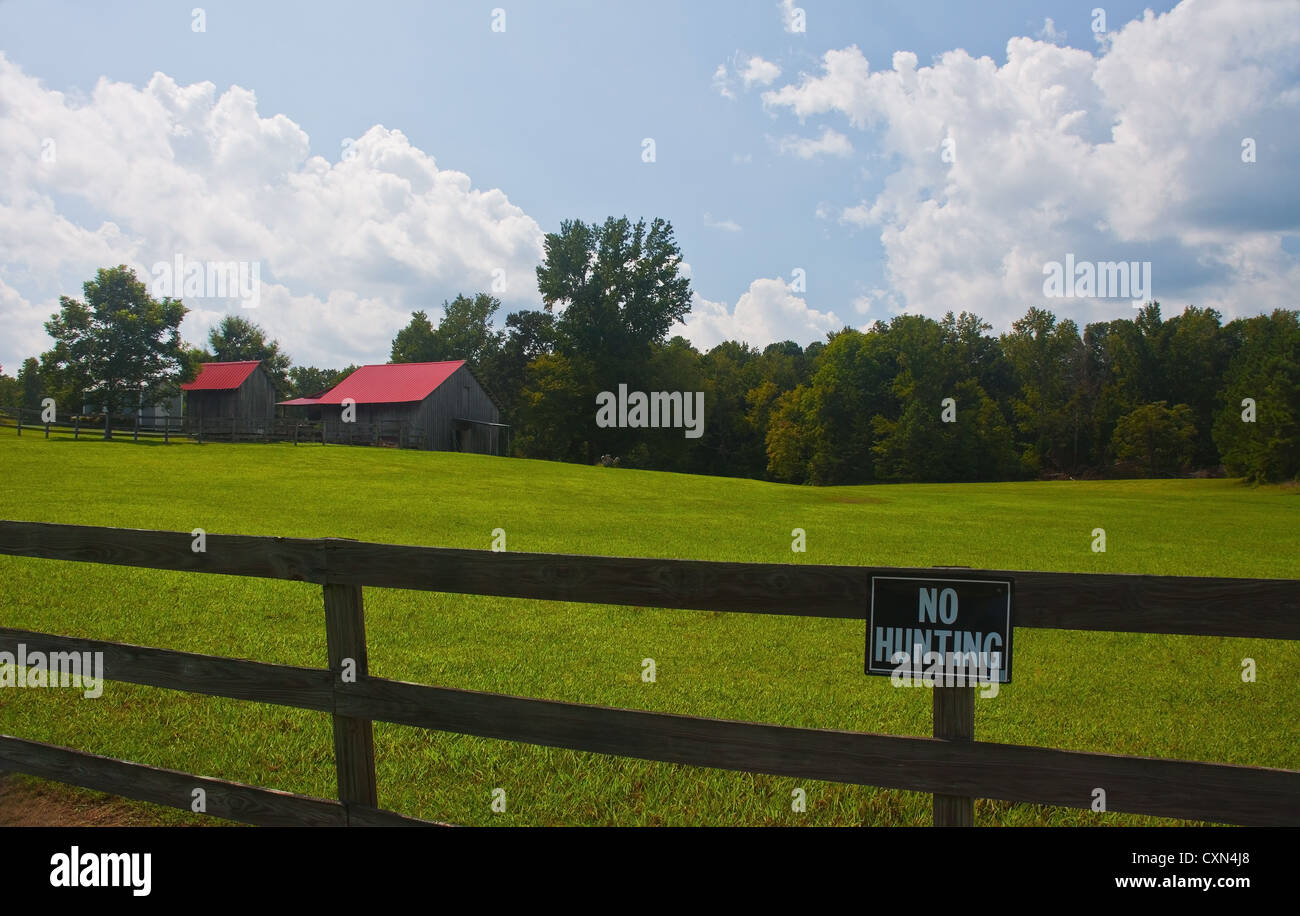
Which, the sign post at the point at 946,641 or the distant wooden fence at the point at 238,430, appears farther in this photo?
the distant wooden fence at the point at 238,430

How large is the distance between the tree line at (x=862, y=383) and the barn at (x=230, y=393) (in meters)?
3.55

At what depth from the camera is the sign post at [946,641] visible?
354 centimetres

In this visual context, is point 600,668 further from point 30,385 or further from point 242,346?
point 30,385

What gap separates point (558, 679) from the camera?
9.21 meters

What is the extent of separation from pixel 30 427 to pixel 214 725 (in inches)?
2204

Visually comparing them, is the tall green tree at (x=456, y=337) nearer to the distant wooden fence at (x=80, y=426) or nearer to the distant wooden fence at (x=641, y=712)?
the distant wooden fence at (x=80, y=426)

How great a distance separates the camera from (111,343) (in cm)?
6012

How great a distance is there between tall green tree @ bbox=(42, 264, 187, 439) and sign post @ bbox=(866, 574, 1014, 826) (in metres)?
67.3

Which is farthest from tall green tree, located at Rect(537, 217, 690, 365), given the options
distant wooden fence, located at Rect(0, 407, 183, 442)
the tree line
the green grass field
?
the green grass field

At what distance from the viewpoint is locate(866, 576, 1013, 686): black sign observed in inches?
139

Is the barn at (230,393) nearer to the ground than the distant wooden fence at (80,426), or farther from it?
farther from it

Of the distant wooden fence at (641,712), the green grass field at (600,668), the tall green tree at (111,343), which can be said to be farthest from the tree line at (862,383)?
the distant wooden fence at (641,712)

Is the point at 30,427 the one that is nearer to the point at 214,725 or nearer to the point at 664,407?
the point at 664,407
